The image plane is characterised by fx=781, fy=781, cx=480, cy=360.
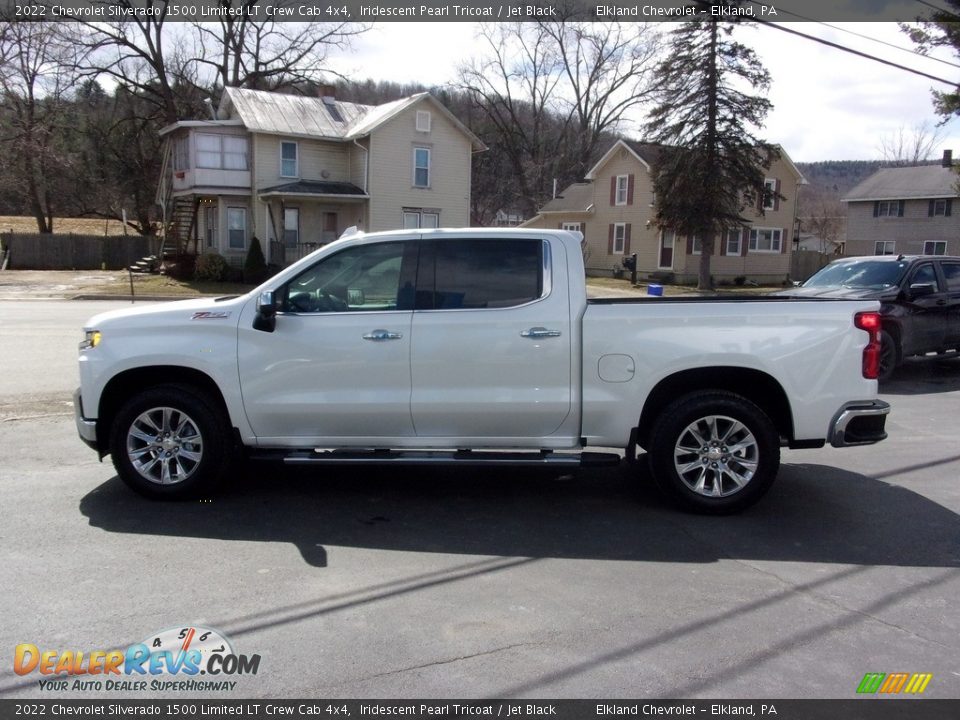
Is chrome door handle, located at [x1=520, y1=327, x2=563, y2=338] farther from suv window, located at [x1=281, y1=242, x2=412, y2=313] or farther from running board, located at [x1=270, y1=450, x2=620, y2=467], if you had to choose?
suv window, located at [x1=281, y1=242, x2=412, y2=313]

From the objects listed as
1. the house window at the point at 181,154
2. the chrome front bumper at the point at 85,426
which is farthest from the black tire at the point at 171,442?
the house window at the point at 181,154

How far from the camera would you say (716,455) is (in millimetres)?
5688

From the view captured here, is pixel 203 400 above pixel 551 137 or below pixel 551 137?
below

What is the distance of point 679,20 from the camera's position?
112 ft

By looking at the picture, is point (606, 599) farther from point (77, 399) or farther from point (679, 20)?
point (679, 20)

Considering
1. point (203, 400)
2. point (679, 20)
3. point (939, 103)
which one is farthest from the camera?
point (679, 20)

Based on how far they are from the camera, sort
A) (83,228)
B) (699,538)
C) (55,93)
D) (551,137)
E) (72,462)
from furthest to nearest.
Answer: (551,137), (83,228), (55,93), (72,462), (699,538)

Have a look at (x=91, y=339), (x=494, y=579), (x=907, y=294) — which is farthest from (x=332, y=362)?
(x=907, y=294)

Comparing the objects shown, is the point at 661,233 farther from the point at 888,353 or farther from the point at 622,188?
the point at 888,353

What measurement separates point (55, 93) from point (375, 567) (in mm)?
45408

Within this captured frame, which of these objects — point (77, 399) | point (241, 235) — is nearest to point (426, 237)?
point (77, 399)

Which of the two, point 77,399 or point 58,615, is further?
point 77,399

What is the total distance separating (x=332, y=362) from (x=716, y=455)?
2.88 m

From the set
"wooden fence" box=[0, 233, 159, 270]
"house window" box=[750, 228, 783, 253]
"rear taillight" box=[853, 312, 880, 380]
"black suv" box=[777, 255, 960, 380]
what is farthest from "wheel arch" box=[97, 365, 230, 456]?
"house window" box=[750, 228, 783, 253]
